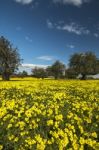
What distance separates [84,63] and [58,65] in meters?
29.0

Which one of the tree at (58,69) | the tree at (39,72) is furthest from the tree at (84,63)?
the tree at (39,72)

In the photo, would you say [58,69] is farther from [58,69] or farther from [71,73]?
[71,73]

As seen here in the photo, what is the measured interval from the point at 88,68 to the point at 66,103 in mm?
79436

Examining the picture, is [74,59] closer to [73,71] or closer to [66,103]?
[73,71]

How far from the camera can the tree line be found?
66812mm

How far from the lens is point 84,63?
302ft

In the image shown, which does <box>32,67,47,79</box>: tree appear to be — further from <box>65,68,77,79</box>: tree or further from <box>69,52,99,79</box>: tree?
<box>69,52,99,79</box>: tree

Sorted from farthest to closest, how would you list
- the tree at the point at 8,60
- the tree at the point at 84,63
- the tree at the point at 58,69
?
the tree at the point at 58,69 < the tree at the point at 84,63 < the tree at the point at 8,60

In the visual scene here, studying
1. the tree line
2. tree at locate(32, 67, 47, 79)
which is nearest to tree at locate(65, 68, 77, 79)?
the tree line

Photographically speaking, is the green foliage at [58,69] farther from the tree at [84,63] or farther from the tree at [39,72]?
the tree at [84,63]

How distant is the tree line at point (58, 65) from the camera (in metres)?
66.8

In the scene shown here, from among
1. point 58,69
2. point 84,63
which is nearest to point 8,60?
point 84,63

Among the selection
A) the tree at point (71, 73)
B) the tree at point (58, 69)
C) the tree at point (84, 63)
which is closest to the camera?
the tree at point (84, 63)

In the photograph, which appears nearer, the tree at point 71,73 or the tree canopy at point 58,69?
the tree at point 71,73
